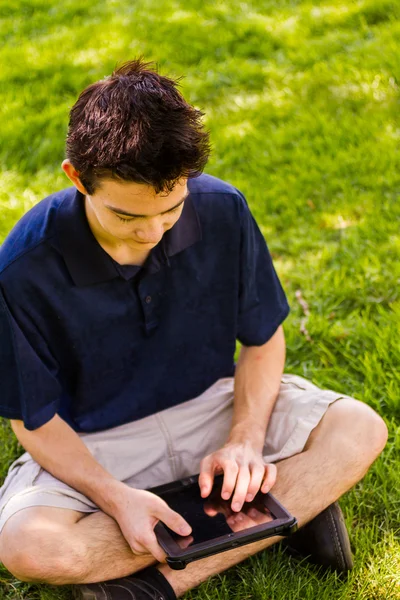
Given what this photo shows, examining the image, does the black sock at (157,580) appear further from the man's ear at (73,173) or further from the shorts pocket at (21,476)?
the man's ear at (73,173)

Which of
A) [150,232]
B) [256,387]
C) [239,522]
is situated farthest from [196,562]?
[150,232]

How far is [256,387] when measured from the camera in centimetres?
276

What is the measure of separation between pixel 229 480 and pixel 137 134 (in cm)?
104

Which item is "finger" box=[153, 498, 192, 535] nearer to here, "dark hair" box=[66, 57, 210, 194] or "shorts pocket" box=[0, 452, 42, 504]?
"shorts pocket" box=[0, 452, 42, 504]

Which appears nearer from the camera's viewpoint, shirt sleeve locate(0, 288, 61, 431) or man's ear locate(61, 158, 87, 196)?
man's ear locate(61, 158, 87, 196)

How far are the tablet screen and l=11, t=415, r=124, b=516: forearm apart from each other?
0.21 m

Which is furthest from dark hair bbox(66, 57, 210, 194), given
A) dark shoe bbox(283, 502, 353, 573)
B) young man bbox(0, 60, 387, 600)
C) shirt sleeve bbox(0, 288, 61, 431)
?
dark shoe bbox(283, 502, 353, 573)

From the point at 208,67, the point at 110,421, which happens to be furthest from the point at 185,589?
the point at 208,67

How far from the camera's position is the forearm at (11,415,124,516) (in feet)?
8.16

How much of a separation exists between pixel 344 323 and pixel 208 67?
9.37 ft

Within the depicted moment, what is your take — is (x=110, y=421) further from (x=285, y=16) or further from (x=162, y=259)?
(x=285, y=16)

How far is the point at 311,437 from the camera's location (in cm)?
264

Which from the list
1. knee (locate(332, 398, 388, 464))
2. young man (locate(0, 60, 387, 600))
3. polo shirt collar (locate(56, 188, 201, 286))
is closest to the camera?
young man (locate(0, 60, 387, 600))

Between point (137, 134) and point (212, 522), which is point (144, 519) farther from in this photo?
point (137, 134)
